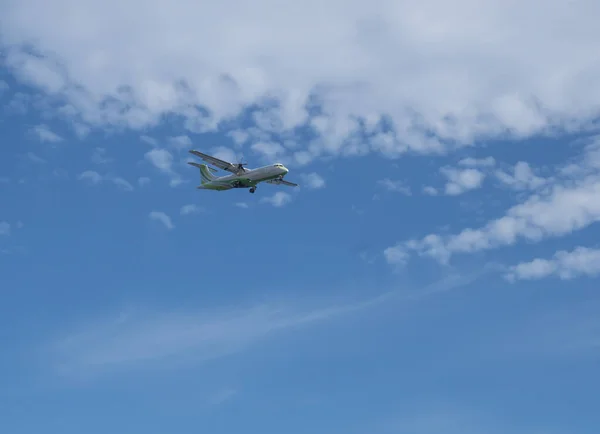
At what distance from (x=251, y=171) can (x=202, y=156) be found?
44.1ft

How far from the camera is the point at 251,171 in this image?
19688 centimetres

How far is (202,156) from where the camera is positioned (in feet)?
652
